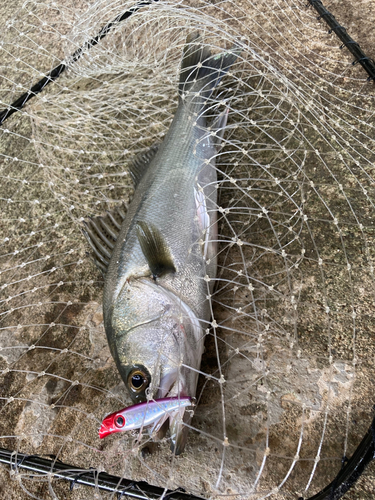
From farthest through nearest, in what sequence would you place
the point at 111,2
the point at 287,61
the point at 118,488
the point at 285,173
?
1. the point at 111,2
2. the point at 287,61
3. the point at 285,173
4. the point at 118,488

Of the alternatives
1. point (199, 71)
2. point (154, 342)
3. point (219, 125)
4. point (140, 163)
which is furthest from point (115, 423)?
point (199, 71)

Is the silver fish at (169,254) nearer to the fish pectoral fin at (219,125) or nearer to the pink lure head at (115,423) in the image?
the fish pectoral fin at (219,125)

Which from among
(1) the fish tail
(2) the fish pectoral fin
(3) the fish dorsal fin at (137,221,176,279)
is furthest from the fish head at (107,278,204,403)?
(1) the fish tail

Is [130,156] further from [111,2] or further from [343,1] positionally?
[343,1]

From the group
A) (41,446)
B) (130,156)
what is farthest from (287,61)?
(41,446)

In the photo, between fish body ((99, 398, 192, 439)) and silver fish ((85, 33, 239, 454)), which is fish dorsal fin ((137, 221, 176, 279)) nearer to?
silver fish ((85, 33, 239, 454))

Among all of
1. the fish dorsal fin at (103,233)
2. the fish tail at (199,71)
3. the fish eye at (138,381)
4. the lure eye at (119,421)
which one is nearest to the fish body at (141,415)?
the lure eye at (119,421)

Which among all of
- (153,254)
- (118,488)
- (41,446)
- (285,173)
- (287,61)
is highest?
(287,61)

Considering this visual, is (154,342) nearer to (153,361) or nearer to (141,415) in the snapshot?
(153,361)
